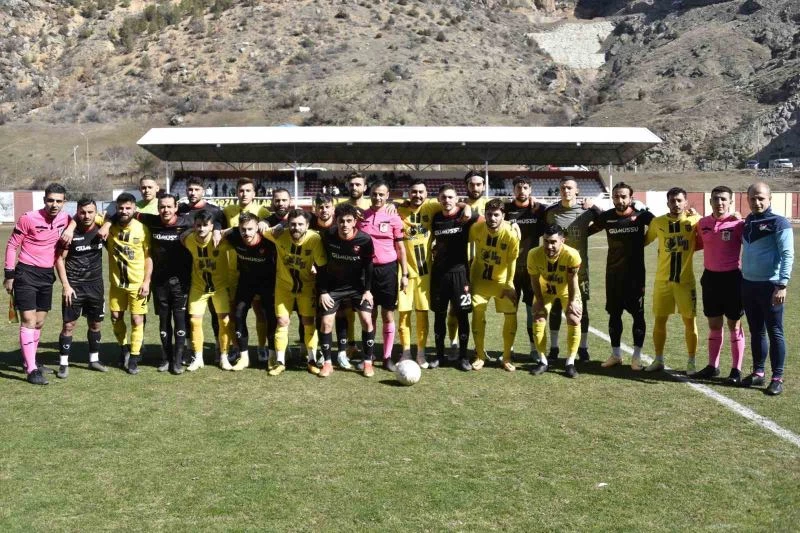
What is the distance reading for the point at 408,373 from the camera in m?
6.74

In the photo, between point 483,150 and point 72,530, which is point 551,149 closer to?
point 483,150

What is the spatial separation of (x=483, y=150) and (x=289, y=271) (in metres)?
32.5

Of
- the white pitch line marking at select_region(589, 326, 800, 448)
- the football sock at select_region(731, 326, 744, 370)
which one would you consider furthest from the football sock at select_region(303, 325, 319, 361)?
the football sock at select_region(731, 326, 744, 370)

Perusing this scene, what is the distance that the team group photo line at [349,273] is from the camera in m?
6.94

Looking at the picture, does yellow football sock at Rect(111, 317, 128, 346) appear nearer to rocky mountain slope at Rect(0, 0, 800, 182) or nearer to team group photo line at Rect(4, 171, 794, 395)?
team group photo line at Rect(4, 171, 794, 395)

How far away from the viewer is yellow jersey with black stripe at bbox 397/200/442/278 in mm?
7574

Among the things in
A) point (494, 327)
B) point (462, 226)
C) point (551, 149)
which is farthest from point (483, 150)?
point (462, 226)

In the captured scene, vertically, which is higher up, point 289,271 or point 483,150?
point 483,150

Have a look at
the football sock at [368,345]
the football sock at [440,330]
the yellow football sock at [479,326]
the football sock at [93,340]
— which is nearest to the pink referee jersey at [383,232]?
the football sock at [368,345]

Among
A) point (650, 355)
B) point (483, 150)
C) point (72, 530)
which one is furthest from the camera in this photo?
point (483, 150)

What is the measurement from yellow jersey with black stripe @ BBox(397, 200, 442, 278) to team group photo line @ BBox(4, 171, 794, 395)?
1 cm

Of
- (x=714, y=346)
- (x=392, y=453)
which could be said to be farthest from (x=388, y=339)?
(x=714, y=346)

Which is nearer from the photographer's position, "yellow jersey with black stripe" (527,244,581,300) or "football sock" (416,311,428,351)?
"yellow jersey with black stripe" (527,244,581,300)

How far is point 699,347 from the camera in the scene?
27.9 ft
